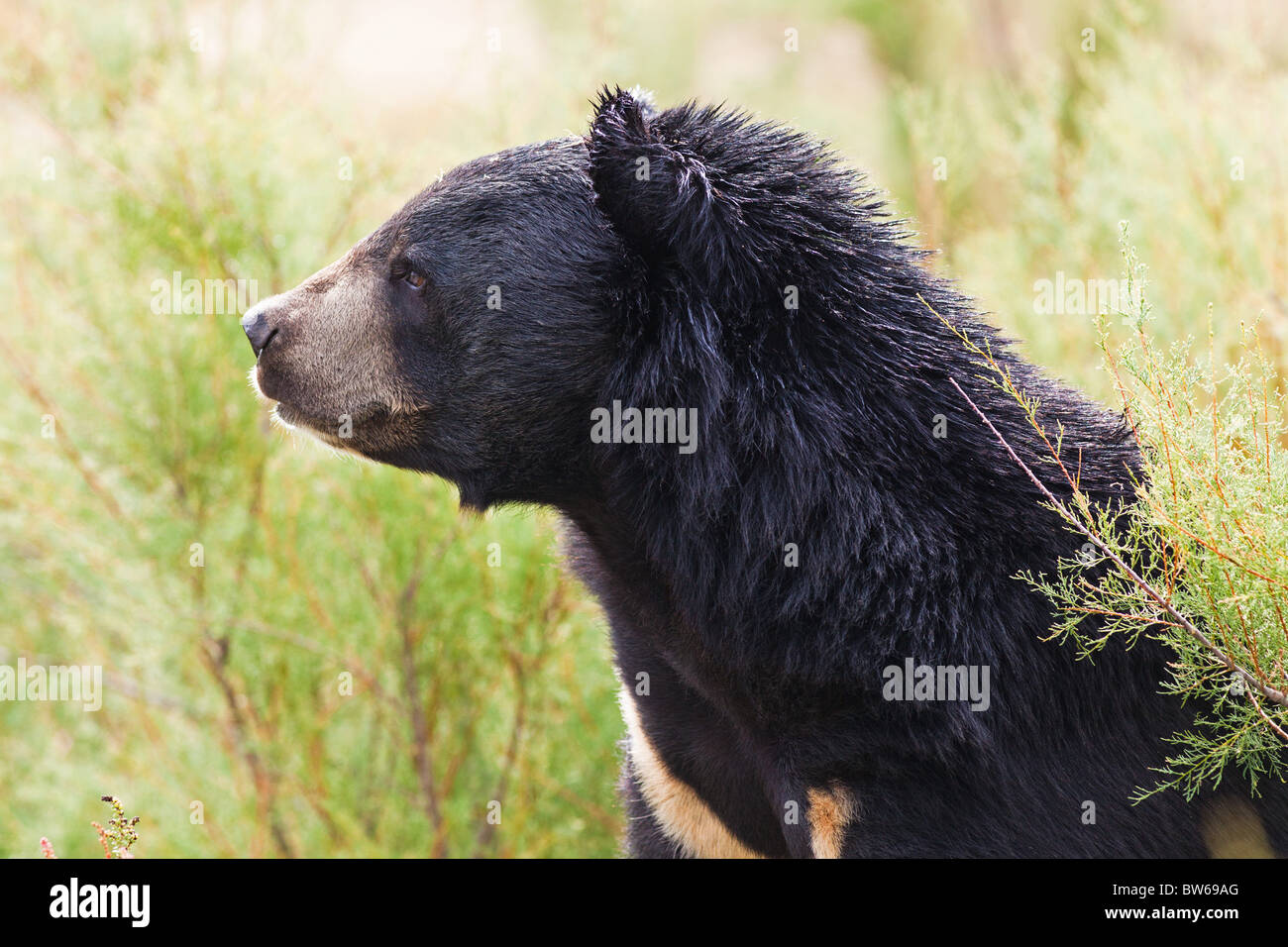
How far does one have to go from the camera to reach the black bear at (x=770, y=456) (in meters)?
2.67

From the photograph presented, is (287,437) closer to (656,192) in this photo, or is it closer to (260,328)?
(260,328)

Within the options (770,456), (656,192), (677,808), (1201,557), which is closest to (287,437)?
(677,808)

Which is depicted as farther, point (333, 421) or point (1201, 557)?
point (333, 421)

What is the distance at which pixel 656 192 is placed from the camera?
2.80 m

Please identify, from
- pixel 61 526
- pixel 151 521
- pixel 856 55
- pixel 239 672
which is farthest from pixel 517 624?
pixel 856 55

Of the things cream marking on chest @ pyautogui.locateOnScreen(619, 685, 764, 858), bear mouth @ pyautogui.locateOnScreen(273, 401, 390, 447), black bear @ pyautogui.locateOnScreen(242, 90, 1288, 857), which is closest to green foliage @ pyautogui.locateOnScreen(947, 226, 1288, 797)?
black bear @ pyautogui.locateOnScreen(242, 90, 1288, 857)

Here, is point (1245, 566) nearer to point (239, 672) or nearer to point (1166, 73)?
point (239, 672)

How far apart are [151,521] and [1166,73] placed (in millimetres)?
4779

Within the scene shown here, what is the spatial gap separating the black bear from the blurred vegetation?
183 centimetres

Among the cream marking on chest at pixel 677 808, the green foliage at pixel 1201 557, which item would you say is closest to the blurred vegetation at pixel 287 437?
the cream marking on chest at pixel 677 808

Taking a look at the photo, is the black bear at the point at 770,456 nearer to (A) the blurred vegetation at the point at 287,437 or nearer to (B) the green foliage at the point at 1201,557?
(B) the green foliage at the point at 1201,557

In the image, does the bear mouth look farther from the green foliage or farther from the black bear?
the green foliage

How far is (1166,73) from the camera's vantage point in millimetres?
6016

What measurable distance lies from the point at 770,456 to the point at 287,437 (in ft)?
9.36
